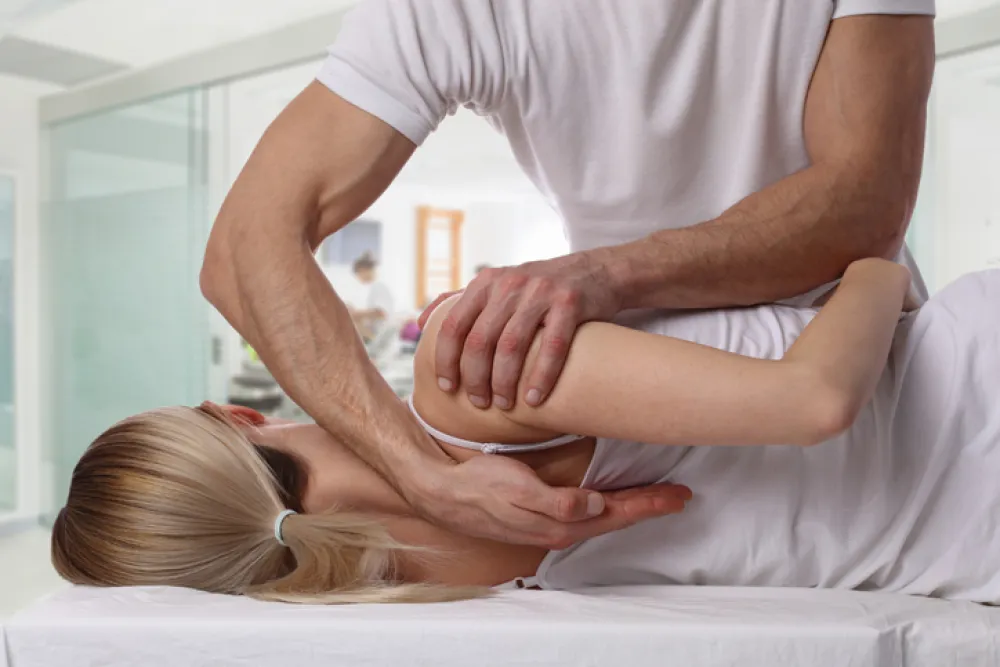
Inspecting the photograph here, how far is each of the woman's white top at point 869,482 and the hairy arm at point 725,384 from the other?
4.4 inches

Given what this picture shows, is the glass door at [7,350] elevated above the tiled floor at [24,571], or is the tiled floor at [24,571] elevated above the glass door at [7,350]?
the glass door at [7,350]

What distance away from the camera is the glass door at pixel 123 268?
3.83 metres

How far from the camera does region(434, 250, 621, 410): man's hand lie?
3.08 feet

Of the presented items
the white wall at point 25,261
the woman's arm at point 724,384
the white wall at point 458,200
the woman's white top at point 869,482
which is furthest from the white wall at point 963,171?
the white wall at point 25,261

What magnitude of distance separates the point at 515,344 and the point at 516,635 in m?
0.30

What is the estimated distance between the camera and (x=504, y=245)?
9922 mm

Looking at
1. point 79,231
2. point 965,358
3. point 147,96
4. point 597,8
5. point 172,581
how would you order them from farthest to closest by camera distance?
point 79,231 → point 147,96 → point 597,8 → point 172,581 → point 965,358

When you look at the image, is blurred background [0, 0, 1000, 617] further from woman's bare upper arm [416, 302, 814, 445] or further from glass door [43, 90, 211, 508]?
woman's bare upper arm [416, 302, 814, 445]

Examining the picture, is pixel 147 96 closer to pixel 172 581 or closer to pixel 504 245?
pixel 172 581

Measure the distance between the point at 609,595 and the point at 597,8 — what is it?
2.64 feet

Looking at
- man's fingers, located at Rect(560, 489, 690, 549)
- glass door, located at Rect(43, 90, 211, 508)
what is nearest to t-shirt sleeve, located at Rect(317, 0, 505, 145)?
man's fingers, located at Rect(560, 489, 690, 549)

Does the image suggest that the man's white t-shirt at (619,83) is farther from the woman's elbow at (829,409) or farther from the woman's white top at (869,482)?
the woman's elbow at (829,409)

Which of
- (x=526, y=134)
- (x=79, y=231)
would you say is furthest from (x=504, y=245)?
(x=526, y=134)

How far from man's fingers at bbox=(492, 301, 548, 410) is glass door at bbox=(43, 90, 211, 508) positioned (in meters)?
3.12
